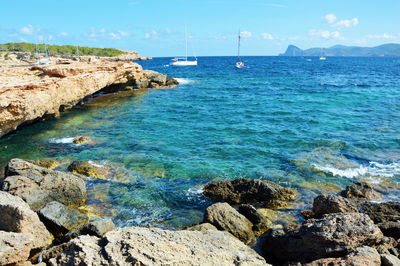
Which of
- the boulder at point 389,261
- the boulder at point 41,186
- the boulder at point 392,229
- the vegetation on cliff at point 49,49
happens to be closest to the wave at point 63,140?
the boulder at point 41,186

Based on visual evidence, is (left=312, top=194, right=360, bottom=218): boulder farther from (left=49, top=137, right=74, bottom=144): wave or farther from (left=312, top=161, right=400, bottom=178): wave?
(left=49, top=137, right=74, bottom=144): wave

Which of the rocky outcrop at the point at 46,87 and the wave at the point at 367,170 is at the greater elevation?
the rocky outcrop at the point at 46,87

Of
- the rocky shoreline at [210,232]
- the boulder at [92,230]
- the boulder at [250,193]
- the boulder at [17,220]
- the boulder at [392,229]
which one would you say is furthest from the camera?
the boulder at [250,193]

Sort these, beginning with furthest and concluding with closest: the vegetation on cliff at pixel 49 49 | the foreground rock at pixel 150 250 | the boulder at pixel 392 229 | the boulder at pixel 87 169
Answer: the vegetation on cliff at pixel 49 49 → the boulder at pixel 87 169 → the boulder at pixel 392 229 → the foreground rock at pixel 150 250

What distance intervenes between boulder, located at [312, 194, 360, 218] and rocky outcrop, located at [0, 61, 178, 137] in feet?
54.6

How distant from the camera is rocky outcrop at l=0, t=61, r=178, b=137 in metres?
17.0

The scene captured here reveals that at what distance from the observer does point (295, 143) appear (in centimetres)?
1875

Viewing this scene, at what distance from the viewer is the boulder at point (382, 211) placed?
388 inches

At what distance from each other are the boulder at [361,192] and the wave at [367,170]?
1.78m

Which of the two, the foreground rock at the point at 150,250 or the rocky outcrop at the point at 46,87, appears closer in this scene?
the foreground rock at the point at 150,250

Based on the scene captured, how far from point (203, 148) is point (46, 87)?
12.3 meters

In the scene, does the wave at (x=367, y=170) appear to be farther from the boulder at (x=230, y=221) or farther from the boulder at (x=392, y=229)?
the boulder at (x=230, y=221)

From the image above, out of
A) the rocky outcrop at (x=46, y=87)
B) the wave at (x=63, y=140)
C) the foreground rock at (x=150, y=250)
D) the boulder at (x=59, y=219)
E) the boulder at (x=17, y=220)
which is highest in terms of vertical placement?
the rocky outcrop at (x=46, y=87)

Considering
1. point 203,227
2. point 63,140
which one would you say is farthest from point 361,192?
point 63,140
